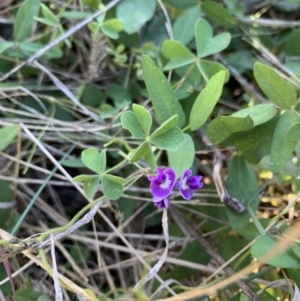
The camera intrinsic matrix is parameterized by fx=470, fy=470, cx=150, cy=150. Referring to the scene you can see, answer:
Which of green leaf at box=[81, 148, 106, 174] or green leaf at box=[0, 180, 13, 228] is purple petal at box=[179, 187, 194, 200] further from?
green leaf at box=[0, 180, 13, 228]

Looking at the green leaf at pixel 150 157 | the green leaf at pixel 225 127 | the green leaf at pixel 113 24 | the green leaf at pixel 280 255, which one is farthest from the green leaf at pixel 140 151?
the green leaf at pixel 113 24

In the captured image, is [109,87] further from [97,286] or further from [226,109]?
Answer: [97,286]

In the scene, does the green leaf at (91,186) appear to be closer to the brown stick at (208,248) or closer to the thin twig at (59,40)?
the brown stick at (208,248)

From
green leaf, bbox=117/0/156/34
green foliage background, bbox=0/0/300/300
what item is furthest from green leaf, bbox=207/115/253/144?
green leaf, bbox=117/0/156/34

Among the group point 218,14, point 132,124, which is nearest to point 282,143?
point 132,124

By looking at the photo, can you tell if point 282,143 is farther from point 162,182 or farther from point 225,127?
point 162,182

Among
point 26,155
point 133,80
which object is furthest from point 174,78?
point 26,155
